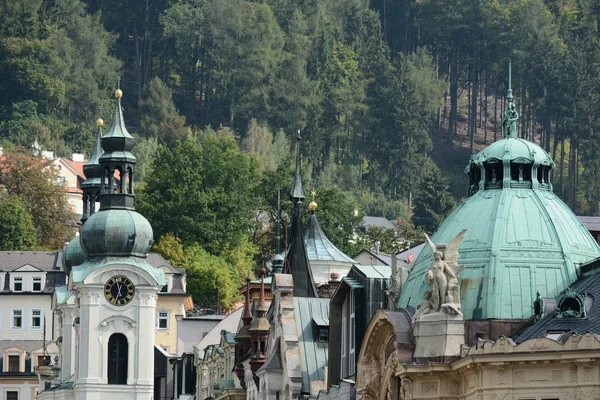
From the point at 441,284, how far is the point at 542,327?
3317 mm

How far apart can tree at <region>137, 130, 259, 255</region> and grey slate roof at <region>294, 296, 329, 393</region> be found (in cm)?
9529

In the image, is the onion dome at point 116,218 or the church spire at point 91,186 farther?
the church spire at point 91,186

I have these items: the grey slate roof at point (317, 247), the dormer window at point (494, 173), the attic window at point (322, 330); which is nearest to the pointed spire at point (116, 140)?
the grey slate roof at point (317, 247)

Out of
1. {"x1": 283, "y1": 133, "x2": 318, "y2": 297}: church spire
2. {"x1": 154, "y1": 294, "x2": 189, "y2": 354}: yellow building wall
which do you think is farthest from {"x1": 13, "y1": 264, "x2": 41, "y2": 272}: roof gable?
{"x1": 283, "y1": 133, "x2": 318, "y2": 297}: church spire

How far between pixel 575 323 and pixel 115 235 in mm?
81827

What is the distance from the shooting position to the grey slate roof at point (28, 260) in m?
181

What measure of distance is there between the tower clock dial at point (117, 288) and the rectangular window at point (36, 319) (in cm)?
3159

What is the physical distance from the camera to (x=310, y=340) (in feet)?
298

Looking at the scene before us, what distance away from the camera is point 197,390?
12225 cm

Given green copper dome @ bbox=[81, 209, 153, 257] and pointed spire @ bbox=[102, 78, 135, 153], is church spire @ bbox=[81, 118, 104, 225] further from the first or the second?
green copper dome @ bbox=[81, 209, 153, 257]

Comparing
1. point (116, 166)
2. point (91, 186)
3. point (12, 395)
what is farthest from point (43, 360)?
point (116, 166)

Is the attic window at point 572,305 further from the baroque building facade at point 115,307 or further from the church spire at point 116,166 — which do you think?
the church spire at point 116,166

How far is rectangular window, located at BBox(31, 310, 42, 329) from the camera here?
17938 cm

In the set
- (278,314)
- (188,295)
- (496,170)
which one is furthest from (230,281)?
(496,170)
